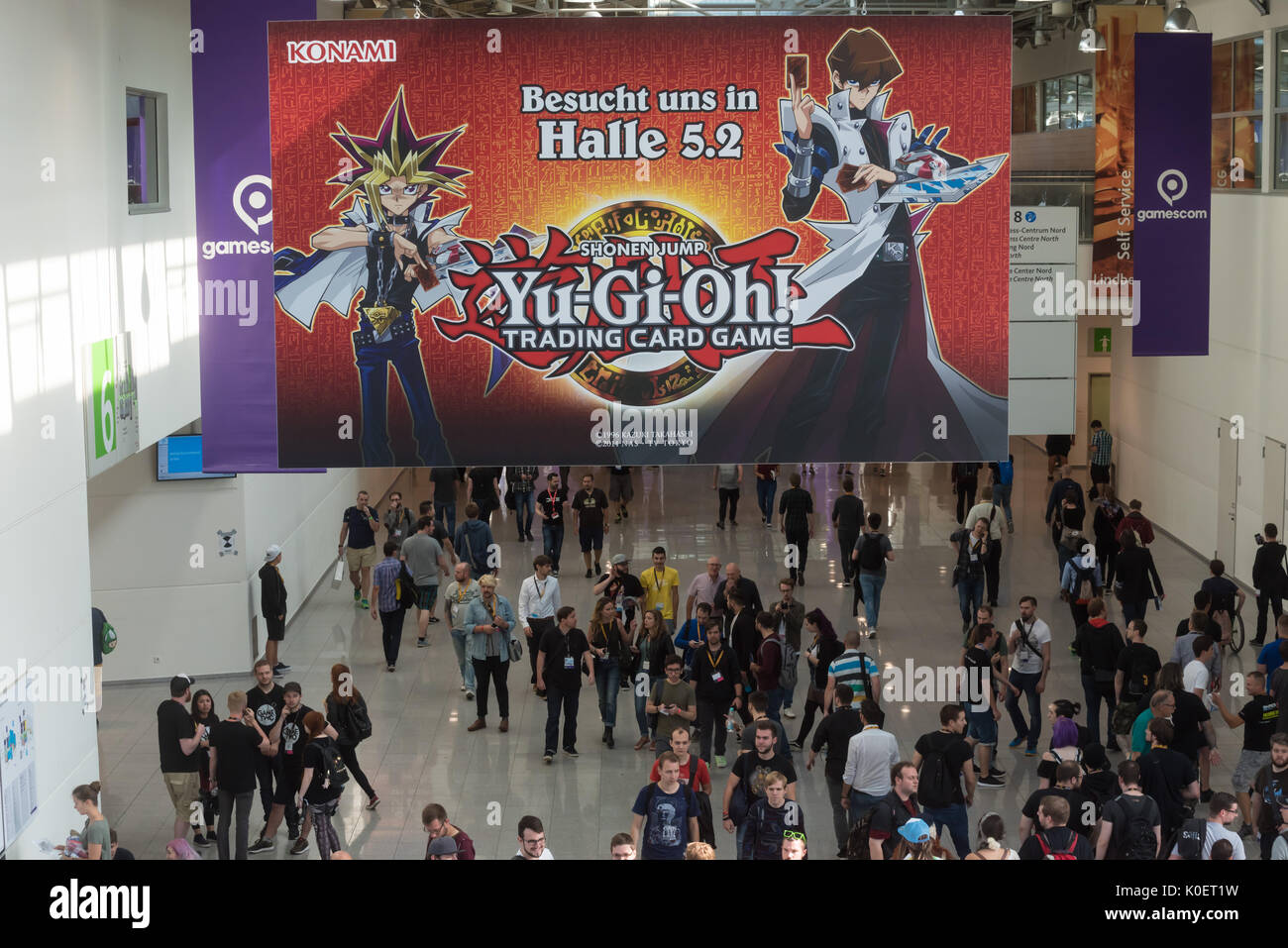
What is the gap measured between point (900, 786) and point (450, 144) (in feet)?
16.5

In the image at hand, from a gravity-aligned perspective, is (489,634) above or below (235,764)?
above

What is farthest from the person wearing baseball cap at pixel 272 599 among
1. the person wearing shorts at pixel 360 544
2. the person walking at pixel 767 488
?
the person walking at pixel 767 488

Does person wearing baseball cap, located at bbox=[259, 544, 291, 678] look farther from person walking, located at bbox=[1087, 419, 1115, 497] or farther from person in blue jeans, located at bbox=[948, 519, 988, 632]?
person walking, located at bbox=[1087, 419, 1115, 497]

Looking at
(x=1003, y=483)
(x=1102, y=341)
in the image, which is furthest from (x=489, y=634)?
(x=1102, y=341)

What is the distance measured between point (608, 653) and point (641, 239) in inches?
177

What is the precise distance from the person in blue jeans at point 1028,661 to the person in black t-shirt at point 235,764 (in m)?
6.16

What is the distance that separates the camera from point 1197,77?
1410cm

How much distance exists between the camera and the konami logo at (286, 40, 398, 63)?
966 centimetres

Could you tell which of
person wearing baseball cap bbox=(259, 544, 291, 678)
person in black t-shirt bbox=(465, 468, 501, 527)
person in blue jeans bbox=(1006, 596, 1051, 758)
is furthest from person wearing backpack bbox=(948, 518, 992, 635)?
person wearing baseball cap bbox=(259, 544, 291, 678)

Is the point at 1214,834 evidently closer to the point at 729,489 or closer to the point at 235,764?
the point at 235,764

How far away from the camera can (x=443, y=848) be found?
8234 mm

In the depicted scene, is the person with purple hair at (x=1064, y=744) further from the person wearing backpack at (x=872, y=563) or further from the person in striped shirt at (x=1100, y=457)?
the person in striped shirt at (x=1100, y=457)
